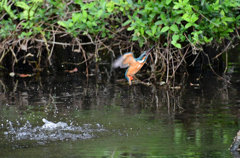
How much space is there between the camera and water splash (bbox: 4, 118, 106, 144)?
579 cm

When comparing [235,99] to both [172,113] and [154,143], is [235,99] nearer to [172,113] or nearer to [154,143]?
[172,113]

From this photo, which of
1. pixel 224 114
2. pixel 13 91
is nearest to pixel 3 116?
pixel 13 91

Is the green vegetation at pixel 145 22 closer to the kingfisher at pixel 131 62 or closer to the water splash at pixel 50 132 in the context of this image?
the kingfisher at pixel 131 62

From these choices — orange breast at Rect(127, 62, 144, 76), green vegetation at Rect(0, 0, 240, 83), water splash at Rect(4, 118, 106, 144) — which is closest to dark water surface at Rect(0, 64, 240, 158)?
water splash at Rect(4, 118, 106, 144)

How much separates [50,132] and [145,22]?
11.6ft

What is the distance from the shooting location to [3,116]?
700 cm

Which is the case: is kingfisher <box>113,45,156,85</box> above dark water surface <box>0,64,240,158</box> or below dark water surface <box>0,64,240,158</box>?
above

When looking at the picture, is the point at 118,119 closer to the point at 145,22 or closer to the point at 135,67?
the point at 135,67

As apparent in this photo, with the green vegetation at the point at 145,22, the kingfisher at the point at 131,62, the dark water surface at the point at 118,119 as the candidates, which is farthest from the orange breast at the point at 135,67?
the green vegetation at the point at 145,22

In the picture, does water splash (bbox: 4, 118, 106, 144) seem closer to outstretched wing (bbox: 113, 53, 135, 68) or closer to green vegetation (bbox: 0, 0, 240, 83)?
outstretched wing (bbox: 113, 53, 135, 68)

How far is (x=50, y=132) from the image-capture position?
6062 mm

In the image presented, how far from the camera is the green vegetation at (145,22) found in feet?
28.3

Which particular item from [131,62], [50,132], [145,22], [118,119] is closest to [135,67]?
[131,62]

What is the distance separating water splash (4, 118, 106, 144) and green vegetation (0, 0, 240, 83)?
2.97 meters
